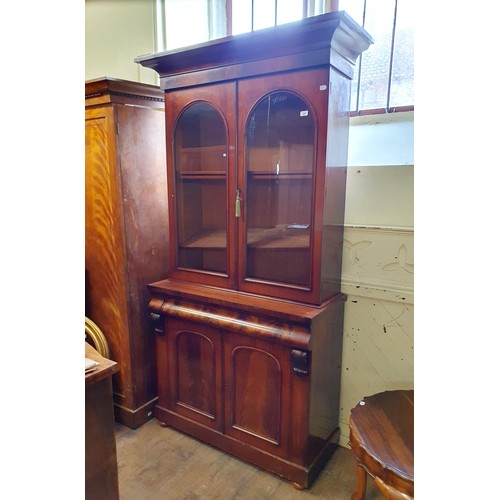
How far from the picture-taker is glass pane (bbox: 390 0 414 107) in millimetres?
1812

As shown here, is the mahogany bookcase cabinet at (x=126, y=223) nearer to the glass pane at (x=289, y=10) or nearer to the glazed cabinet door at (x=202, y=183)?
the glazed cabinet door at (x=202, y=183)

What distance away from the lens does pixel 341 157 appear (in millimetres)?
1687

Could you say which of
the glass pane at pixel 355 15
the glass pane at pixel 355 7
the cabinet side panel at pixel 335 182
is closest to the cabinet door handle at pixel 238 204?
the cabinet side panel at pixel 335 182

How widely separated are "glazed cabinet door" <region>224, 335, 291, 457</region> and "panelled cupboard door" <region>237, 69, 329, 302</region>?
26cm

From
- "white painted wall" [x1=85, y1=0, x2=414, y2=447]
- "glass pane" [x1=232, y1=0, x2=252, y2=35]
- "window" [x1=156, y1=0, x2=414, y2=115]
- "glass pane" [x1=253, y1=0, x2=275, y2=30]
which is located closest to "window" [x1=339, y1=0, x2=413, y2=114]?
"window" [x1=156, y1=0, x2=414, y2=115]

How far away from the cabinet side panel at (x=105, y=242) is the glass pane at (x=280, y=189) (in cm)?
71

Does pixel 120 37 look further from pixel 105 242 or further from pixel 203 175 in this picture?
pixel 105 242

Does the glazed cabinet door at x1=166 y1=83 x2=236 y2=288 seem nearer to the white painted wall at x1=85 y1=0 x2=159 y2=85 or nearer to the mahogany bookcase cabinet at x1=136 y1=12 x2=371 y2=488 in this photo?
the mahogany bookcase cabinet at x1=136 y1=12 x2=371 y2=488

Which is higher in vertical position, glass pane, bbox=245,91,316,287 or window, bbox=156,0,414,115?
window, bbox=156,0,414,115

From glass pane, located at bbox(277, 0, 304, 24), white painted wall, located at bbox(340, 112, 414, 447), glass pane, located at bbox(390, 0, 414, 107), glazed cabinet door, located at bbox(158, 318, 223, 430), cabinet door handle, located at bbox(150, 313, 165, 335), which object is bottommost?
glazed cabinet door, located at bbox(158, 318, 223, 430)

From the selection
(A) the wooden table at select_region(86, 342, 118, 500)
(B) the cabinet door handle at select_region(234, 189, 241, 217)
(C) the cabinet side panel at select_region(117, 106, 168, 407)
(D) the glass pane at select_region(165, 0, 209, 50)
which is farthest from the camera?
(D) the glass pane at select_region(165, 0, 209, 50)

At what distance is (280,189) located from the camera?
1.75m
